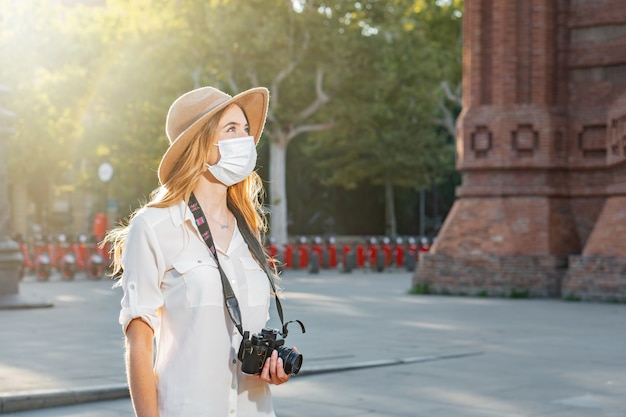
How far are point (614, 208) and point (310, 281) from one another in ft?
35.5

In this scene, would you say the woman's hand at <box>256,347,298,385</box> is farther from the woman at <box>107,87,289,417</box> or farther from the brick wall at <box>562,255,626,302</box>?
the brick wall at <box>562,255,626,302</box>

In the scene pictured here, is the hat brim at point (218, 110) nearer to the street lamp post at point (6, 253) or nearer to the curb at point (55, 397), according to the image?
the curb at point (55, 397)

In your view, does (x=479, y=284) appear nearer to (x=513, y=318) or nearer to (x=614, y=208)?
(x=614, y=208)

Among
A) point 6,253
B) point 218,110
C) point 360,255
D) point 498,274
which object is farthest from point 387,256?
point 218,110

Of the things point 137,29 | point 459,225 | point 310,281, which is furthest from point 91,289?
point 137,29

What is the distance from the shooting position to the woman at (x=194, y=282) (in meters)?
3.47

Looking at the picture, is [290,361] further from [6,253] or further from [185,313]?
[6,253]

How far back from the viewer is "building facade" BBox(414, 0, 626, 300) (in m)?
22.6

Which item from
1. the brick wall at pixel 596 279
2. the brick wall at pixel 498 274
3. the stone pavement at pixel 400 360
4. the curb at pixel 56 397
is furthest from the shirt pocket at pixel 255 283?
the brick wall at pixel 498 274

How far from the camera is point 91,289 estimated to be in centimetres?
2625

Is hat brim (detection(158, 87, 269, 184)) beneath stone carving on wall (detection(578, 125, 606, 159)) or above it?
beneath

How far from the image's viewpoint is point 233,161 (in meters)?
3.57

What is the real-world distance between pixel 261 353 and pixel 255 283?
28 cm

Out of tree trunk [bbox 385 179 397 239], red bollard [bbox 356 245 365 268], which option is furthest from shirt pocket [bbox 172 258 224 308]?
tree trunk [bbox 385 179 397 239]
